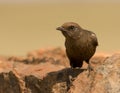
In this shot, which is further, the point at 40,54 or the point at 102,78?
the point at 40,54

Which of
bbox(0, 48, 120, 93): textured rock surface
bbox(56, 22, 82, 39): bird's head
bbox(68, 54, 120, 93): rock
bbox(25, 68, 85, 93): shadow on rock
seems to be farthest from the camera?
bbox(56, 22, 82, 39): bird's head

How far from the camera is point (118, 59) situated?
902 cm

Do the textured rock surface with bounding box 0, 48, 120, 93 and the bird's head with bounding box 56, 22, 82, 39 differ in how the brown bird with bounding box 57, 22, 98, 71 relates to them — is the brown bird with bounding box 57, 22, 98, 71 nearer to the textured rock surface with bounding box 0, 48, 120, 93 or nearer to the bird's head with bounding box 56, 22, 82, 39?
the bird's head with bounding box 56, 22, 82, 39

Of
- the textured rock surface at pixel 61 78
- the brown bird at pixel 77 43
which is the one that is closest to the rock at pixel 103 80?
the textured rock surface at pixel 61 78

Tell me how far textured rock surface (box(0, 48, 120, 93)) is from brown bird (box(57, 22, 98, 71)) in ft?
0.78

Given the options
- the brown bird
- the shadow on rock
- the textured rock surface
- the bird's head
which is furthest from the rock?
the bird's head

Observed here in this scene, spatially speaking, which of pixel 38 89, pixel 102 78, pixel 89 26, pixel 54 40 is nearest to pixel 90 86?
pixel 102 78

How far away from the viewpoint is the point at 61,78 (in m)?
9.94

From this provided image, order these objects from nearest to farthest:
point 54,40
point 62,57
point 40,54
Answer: point 62,57
point 40,54
point 54,40

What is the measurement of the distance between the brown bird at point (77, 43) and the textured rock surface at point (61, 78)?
9.4 inches

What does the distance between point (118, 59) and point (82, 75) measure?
0.75 m

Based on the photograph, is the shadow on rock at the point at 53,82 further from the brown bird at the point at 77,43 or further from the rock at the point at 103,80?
the rock at the point at 103,80

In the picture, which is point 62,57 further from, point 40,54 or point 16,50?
point 16,50

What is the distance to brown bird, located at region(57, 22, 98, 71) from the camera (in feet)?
33.2
